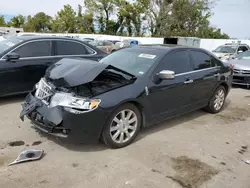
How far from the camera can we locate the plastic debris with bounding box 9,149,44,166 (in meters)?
3.60

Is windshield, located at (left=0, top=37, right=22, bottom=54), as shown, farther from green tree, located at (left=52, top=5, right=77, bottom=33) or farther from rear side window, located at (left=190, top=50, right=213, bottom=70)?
green tree, located at (left=52, top=5, right=77, bottom=33)

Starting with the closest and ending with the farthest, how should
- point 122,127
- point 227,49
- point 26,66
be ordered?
point 122,127
point 26,66
point 227,49

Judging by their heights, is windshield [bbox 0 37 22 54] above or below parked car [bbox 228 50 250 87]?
above

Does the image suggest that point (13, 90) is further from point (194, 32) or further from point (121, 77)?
point (194, 32)

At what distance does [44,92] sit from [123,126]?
1314 millimetres

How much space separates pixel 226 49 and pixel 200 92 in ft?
38.4

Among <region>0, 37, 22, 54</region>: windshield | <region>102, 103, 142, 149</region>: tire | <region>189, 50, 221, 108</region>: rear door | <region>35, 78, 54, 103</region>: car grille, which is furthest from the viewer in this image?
<region>0, 37, 22, 54</region>: windshield

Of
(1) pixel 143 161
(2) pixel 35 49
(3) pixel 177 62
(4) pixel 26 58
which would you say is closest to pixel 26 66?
(4) pixel 26 58

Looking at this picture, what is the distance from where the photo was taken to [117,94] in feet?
12.9

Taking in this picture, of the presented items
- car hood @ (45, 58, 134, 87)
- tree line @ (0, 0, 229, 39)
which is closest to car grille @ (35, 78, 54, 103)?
car hood @ (45, 58, 134, 87)

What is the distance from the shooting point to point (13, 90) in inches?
241

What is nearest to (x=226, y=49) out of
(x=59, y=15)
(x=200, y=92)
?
(x=200, y=92)

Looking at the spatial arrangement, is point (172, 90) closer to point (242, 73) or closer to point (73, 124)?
point (73, 124)

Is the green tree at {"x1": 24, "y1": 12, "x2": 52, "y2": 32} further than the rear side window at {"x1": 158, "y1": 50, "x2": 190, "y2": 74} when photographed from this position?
Yes
